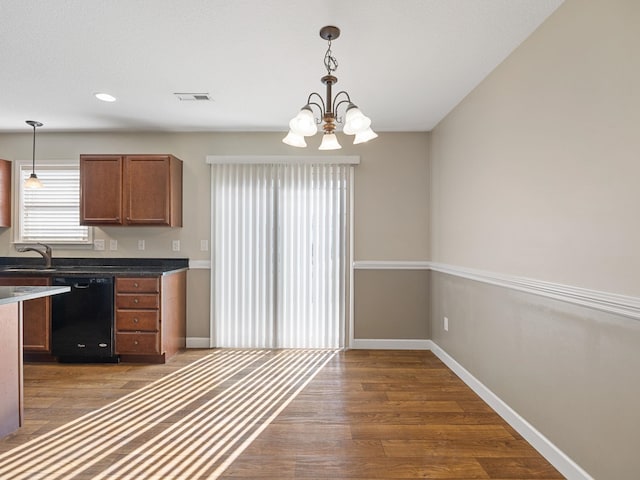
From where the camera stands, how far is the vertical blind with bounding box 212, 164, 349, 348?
3.92 metres

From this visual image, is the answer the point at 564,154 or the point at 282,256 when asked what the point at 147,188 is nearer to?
the point at 282,256

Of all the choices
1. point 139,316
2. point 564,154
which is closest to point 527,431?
point 564,154

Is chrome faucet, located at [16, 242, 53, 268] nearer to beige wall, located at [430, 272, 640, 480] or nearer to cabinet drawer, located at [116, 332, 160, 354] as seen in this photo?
cabinet drawer, located at [116, 332, 160, 354]

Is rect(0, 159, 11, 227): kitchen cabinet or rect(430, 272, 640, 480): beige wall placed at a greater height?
rect(0, 159, 11, 227): kitchen cabinet

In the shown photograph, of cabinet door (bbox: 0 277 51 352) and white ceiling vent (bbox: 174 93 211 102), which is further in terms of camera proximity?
cabinet door (bbox: 0 277 51 352)

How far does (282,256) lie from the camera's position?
3922 millimetres

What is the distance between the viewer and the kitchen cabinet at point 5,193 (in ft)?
12.8

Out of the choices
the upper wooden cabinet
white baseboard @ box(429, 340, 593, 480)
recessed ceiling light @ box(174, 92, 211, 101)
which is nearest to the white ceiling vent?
recessed ceiling light @ box(174, 92, 211, 101)

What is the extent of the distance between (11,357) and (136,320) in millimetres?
1228

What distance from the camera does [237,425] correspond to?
2336 millimetres

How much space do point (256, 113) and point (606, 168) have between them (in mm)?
2799

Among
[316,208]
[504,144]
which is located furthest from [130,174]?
[504,144]

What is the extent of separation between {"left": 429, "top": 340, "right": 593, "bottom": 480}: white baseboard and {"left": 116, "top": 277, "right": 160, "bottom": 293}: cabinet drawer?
115 inches

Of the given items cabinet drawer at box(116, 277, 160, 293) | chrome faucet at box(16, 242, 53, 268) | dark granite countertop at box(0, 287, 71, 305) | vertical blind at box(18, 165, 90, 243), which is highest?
vertical blind at box(18, 165, 90, 243)
